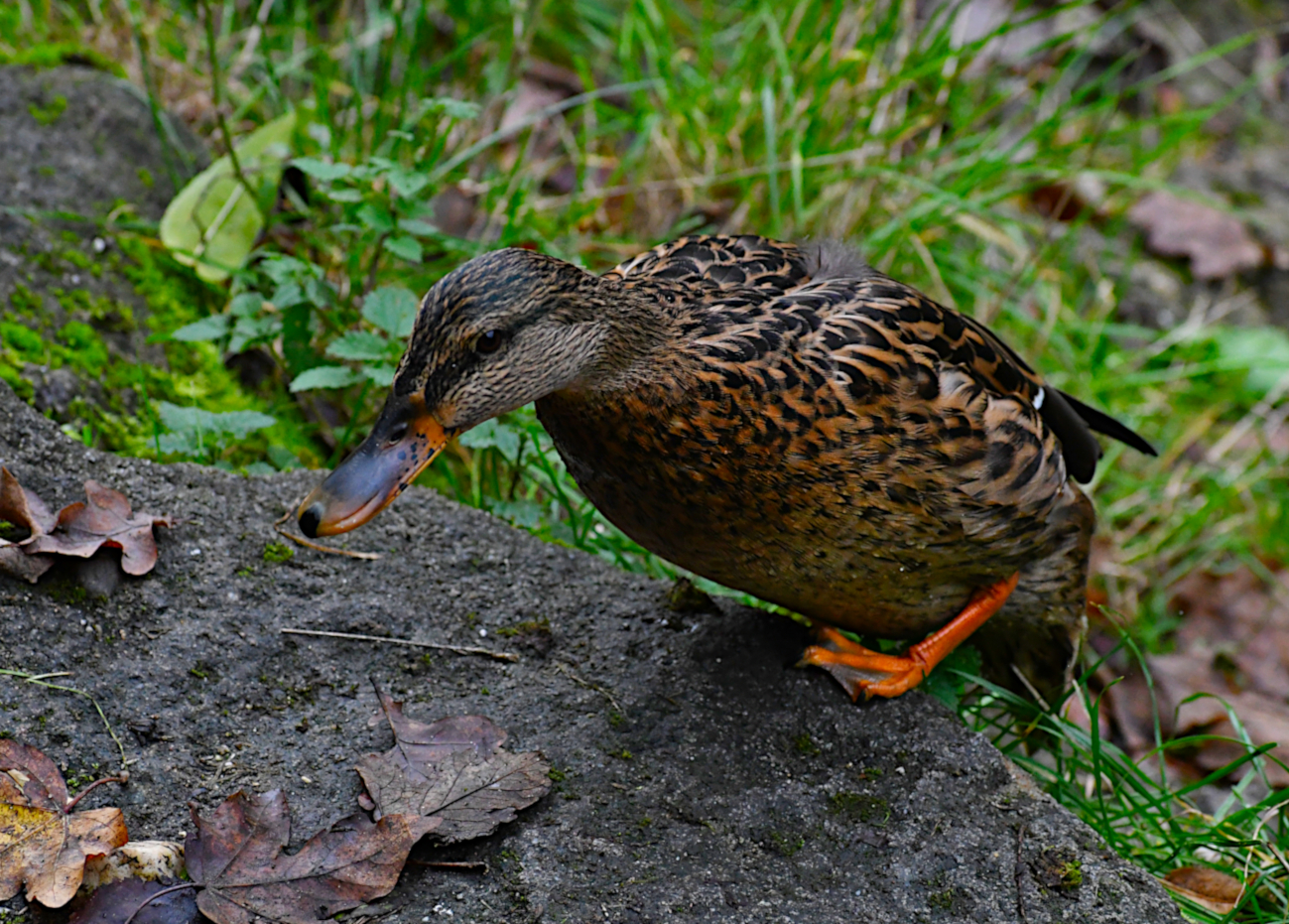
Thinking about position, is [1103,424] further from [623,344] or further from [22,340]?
[22,340]

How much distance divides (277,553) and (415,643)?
423mm

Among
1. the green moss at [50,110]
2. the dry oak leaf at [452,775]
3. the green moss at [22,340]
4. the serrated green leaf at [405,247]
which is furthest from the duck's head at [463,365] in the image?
the green moss at [50,110]

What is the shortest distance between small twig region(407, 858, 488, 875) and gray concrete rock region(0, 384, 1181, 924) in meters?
0.02

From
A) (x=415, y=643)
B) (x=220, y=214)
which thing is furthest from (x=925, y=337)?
(x=220, y=214)

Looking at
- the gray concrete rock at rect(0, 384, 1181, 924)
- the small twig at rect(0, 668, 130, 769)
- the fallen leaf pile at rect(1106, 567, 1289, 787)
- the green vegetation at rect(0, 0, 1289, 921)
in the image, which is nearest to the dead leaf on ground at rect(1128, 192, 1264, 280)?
the green vegetation at rect(0, 0, 1289, 921)

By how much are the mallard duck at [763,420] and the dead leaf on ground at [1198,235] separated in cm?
404

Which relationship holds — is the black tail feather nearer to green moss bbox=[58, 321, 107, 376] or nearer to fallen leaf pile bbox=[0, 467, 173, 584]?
fallen leaf pile bbox=[0, 467, 173, 584]

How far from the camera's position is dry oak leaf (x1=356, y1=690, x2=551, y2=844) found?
2.42m

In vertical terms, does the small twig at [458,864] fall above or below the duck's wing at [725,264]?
below

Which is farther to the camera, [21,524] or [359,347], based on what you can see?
[359,347]

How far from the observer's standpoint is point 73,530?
275 centimetres

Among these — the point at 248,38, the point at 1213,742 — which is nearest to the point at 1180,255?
the point at 1213,742

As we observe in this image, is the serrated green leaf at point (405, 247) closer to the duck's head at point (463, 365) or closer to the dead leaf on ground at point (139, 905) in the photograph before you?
the duck's head at point (463, 365)

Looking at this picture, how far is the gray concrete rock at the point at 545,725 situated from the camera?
95.4 inches
